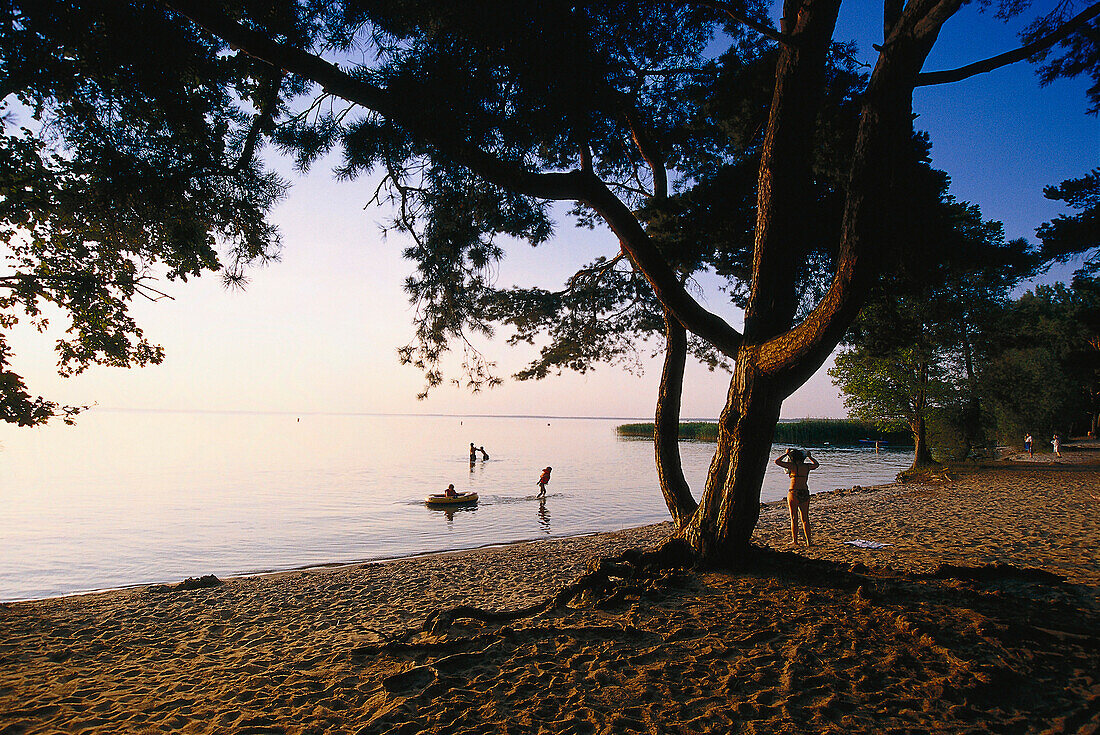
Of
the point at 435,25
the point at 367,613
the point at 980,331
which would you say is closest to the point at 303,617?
the point at 367,613

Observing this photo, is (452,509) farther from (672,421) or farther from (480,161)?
(480,161)

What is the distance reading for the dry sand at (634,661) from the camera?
Result: 3.34 metres

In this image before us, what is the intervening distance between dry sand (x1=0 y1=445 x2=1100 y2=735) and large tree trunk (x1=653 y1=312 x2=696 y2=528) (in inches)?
89.6

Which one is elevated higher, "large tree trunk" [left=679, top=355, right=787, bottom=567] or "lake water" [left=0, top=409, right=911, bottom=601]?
"large tree trunk" [left=679, top=355, right=787, bottom=567]

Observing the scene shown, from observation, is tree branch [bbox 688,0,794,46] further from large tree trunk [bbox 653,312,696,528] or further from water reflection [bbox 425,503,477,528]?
water reflection [bbox 425,503,477,528]

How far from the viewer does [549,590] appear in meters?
8.75

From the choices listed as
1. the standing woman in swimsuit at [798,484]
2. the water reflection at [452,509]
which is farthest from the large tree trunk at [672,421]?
the water reflection at [452,509]

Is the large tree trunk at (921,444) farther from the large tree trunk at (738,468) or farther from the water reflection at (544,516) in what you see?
the large tree trunk at (738,468)

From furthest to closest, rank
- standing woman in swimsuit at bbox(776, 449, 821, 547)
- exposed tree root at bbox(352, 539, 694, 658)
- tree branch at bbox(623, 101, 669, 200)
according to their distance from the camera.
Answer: standing woman in swimsuit at bbox(776, 449, 821, 547)
tree branch at bbox(623, 101, 669, 200)
exposed tree root at bbox(352, 539, 694, 658)

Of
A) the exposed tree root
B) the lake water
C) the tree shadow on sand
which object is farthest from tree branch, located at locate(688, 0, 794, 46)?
the lake water

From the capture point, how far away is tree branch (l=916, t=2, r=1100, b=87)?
4270mm

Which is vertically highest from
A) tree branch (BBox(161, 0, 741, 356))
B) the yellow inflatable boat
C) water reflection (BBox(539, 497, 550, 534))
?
tree branch (BBox(161, 0, 741, 356))

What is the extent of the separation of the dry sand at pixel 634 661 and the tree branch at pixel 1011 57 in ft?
14.4

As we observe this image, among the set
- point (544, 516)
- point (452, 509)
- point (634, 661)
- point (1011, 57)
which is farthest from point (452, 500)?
point (1011, 57)
